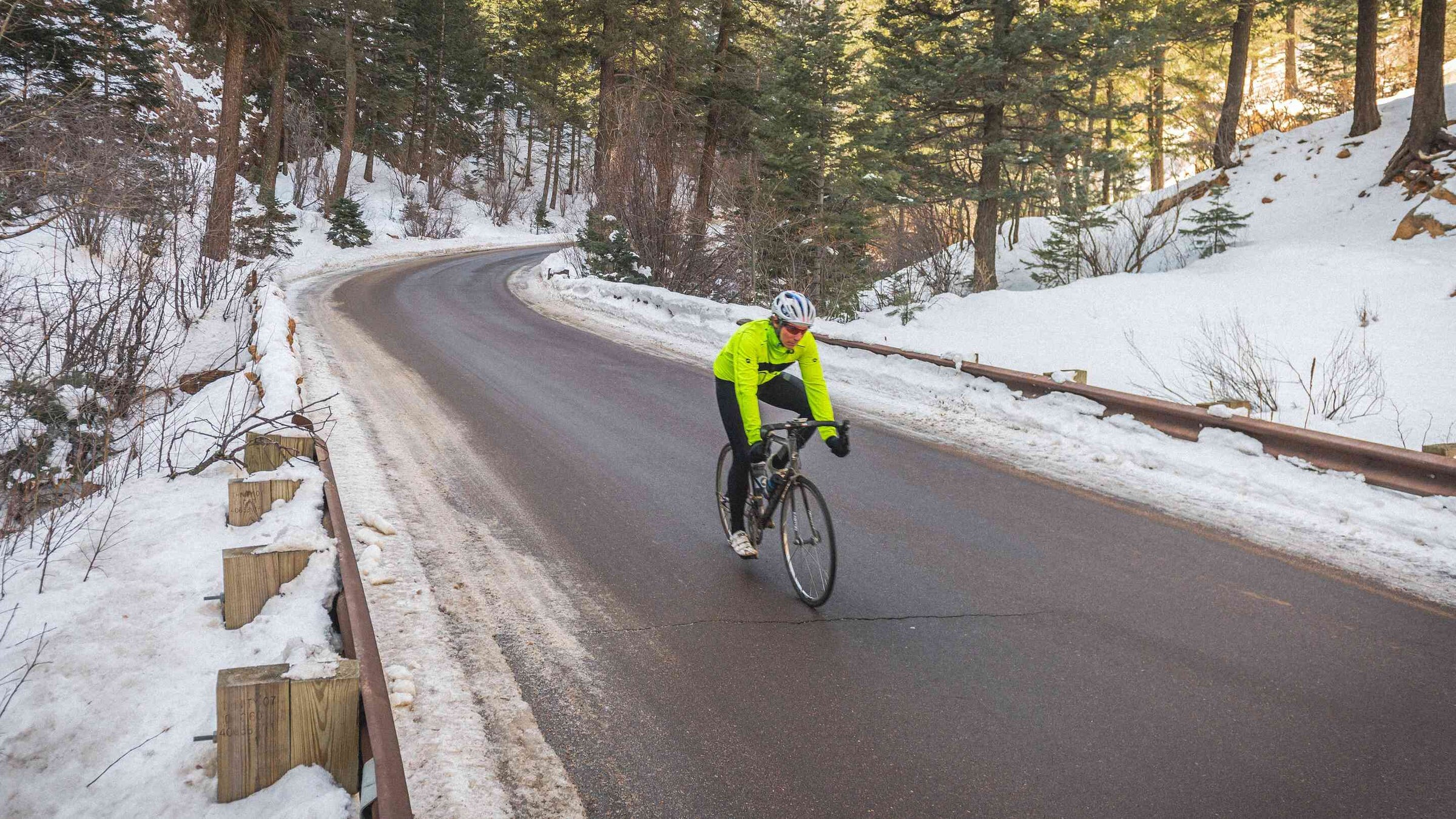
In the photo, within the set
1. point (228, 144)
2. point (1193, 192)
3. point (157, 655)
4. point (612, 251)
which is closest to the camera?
point (157, 655)

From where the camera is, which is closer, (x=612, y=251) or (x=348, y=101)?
(x=612, y=251)

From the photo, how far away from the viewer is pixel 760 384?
17.7 feet

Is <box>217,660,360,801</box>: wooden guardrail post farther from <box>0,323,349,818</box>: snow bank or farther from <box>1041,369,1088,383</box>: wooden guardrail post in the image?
<box>1041,369,1088,383</box>: wooden guardrail post

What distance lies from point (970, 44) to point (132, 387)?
15117 millimetres

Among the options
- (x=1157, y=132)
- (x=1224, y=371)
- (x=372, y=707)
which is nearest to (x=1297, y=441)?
(x=1224, y=371)

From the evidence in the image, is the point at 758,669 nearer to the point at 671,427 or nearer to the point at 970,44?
the point at 671,427

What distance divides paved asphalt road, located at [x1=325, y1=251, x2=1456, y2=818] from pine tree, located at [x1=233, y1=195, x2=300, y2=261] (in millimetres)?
18482

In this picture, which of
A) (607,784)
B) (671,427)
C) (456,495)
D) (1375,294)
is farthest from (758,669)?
(1375,294)

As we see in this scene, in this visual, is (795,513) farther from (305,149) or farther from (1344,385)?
(305,149)

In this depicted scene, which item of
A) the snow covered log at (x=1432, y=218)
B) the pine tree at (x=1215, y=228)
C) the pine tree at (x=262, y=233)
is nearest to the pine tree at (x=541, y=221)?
the pine tree at (x=262, y=233)

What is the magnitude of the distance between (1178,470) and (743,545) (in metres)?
4.16

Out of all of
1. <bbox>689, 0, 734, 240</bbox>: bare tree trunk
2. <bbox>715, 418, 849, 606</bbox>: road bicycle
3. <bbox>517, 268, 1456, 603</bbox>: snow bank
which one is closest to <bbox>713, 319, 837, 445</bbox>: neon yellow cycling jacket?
<bbox>715, 418, 849, 606</bbox>: road bicycle

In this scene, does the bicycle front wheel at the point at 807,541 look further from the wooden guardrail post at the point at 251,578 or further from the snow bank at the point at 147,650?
the wooden guardrail post at the point at 251,578

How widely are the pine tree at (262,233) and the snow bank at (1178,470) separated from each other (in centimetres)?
1556
